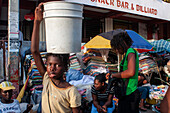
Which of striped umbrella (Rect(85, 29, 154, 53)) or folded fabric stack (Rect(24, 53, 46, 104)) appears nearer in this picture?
folded fabric stack (Rect(24, 53, 46, 104))

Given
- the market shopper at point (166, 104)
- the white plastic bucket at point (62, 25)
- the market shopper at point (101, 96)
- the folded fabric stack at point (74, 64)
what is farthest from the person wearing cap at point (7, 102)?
the folded fabric stack at point (74, 64)

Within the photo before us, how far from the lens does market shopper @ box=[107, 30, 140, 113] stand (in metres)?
2.10

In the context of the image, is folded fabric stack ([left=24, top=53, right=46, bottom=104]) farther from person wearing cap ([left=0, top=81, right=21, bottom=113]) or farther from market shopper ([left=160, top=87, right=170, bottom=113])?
market shopper ([left=160, top=87, right=170, bottom=113])

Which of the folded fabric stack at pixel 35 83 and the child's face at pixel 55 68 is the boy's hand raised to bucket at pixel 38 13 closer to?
the child's face at pixel 55 68

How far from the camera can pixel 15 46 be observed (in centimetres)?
341

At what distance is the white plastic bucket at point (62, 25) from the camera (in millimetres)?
1640

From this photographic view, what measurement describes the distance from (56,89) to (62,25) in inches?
24.4

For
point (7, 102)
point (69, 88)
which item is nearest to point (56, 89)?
point (69, 88)

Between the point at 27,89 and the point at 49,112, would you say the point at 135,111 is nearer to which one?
the point at 49,112

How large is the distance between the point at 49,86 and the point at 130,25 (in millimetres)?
10086

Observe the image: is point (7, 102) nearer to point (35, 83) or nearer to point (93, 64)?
point (35, 83)

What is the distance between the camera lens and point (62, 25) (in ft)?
5.54

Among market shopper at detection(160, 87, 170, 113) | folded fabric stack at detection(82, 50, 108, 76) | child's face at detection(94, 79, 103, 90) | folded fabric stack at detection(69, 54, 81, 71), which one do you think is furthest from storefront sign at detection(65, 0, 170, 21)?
market shopper at detection(160, 87, 170, 113)

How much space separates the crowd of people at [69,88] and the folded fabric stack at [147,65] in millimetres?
3639
